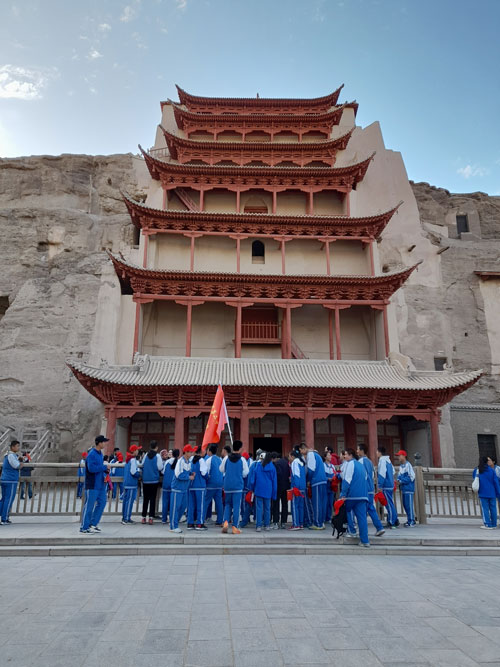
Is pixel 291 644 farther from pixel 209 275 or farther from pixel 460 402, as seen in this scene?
pixel 460 402

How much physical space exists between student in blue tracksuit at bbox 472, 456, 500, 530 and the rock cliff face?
51.8 ft

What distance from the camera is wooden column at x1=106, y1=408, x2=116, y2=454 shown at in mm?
15578

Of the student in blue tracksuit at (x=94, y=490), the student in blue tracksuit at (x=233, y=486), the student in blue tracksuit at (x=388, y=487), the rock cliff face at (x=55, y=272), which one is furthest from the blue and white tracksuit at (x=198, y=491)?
the rock cliff face at (x=55, y=272)

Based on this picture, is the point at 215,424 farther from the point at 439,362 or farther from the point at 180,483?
the point at 439,362

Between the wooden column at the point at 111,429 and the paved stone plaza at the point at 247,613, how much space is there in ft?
31.2

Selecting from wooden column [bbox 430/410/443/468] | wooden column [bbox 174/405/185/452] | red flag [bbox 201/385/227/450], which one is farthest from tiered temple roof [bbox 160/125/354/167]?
red flag [bbox 201/385/227/450]

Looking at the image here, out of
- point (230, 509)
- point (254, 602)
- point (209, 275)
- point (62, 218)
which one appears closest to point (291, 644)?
point (254, 602)

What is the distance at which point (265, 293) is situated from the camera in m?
20.0

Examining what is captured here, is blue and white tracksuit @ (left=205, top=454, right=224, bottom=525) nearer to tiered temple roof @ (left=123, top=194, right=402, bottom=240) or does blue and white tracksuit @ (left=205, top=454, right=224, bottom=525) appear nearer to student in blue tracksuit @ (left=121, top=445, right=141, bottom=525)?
student in blue tracksuit @ (left=121, top=445, right=141, bottom=525)

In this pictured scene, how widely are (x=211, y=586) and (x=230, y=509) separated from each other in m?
2.96

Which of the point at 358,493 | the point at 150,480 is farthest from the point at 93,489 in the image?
the point at 358,493

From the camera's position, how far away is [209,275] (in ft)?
63.3

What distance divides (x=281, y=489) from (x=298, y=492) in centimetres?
52

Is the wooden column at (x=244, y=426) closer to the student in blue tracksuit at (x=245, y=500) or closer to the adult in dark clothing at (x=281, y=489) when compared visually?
the adult in dark clothing at (x=281, y=489)
